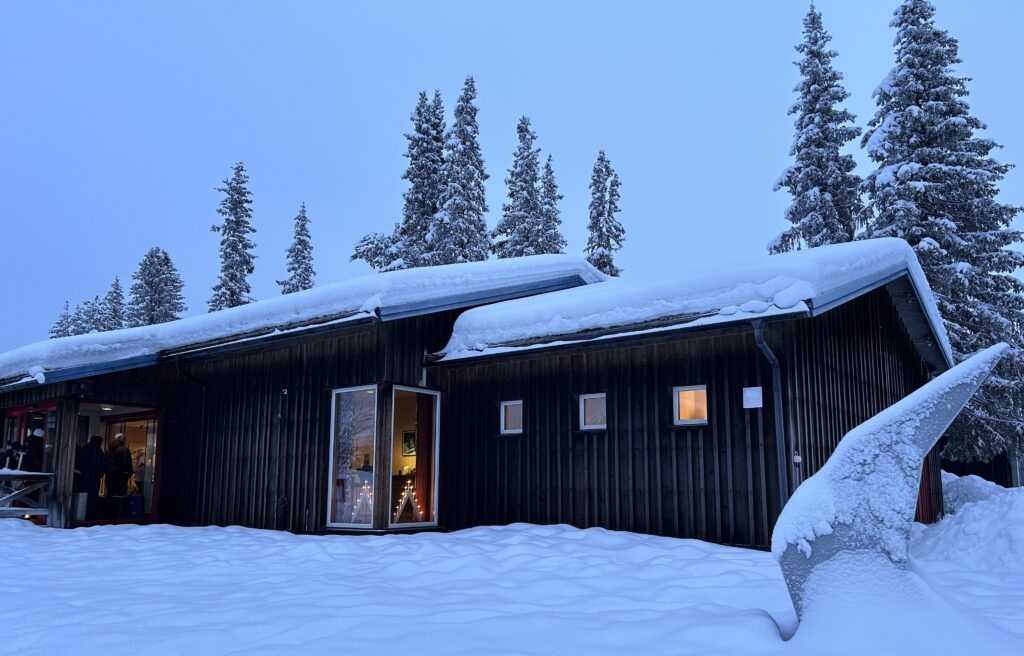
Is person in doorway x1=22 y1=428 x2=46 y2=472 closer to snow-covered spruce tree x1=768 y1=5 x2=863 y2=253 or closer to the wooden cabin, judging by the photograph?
the wooden cabin

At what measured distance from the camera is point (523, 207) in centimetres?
3031

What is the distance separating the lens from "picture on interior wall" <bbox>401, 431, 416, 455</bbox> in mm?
12344

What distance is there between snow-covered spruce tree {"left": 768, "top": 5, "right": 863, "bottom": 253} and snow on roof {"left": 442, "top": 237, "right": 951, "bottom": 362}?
8.57 metres

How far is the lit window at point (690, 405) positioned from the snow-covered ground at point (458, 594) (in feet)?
5.10

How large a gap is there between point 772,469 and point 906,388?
6571 mm

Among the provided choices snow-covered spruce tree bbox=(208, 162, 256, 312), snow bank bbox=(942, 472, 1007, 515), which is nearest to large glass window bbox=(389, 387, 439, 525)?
snow bank bbox=(942, 472, 1007, 515)

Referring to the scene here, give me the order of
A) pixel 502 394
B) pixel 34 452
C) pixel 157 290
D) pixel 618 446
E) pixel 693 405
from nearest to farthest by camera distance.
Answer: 1. pixel 693 405
2. pixel 618 446
3. pixel 502 394
4. pixel 34 452
5. pixel 157 290

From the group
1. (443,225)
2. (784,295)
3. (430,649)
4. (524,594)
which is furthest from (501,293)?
(443,225)

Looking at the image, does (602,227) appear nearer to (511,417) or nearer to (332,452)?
(511,417)

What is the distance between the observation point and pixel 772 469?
8992mm

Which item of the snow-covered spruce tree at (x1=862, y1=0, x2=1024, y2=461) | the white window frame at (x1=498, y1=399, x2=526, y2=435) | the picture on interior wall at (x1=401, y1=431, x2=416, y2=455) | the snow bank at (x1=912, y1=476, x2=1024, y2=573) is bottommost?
the snow bank at (x1=912, y1=476, x2=1024, y2=573)

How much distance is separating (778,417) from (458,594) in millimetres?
4609

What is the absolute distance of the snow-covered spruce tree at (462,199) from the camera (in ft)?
83.1

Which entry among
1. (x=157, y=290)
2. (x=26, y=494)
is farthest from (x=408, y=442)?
(x=157, y=290)
